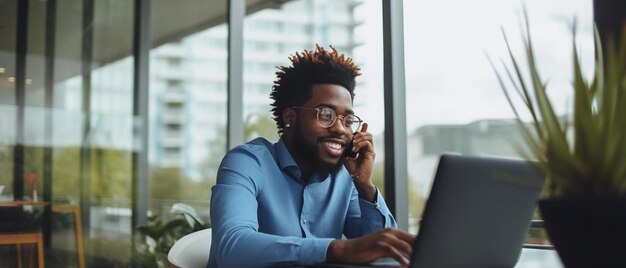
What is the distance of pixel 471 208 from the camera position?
1.11m

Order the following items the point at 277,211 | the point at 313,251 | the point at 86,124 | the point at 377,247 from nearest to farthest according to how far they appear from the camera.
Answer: the point at 377,247 < the point at 313,251 < the point at 277,211 < the point at 86,124

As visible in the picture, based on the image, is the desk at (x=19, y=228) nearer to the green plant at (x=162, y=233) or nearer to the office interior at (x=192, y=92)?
the office interior at (x=192, y=92)

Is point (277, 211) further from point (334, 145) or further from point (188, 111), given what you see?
point (188, 111)

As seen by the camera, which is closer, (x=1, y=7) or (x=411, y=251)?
(x=411, y=251)

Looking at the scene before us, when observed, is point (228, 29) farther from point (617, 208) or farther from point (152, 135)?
point (617, 208)

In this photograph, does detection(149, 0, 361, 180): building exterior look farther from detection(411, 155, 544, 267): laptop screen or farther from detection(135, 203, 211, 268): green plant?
detection(411, 155, 544, 267): laptop screen

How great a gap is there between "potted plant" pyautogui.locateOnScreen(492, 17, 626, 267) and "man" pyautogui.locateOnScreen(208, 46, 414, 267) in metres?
0.87

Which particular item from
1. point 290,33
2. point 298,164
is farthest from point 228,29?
point 298,164

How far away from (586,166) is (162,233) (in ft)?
12.0

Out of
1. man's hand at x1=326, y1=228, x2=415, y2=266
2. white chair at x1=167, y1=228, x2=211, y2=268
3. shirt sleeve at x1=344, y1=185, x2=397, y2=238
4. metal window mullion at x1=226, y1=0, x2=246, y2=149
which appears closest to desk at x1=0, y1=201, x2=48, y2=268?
metal window mullion at x1=226, y1=0, x2=246, y2=149

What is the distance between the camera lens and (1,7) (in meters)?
3.59

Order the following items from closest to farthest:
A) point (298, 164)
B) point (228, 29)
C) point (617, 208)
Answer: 1. point (617, 208)
2. point (298, 164)
3. point (228, 29)

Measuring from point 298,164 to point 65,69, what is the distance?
2.40 meters

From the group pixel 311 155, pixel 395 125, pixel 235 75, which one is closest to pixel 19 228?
pixel 235 75
